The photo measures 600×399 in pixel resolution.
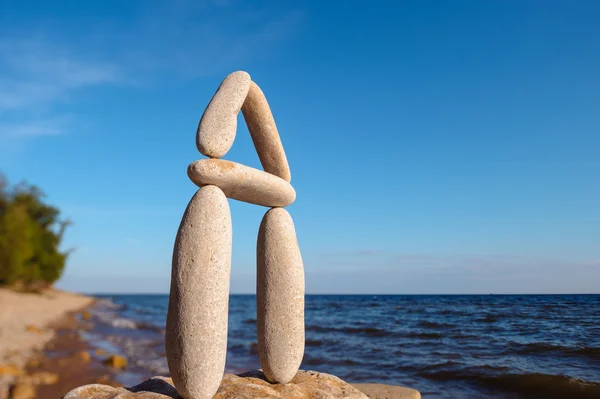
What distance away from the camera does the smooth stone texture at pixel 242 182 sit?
5398 millimetres

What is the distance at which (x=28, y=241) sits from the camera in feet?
123

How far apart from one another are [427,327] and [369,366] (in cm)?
899

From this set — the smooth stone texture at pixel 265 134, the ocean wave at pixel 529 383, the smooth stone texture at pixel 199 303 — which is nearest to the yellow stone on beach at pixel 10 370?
the smooth stone texture at pixel 199 303

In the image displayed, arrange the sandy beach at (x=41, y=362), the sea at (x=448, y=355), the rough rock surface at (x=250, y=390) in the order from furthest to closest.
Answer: the sea at (x=448, y=355), the sandy beach at (x=41, y=362), the rough rock surface at (x=250, y=390)

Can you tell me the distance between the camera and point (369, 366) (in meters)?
13.3

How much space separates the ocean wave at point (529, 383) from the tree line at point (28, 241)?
34436 mm

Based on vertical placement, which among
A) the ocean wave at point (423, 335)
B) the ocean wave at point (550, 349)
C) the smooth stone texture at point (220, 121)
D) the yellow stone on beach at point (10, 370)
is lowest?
the yellow stone on beach at point (10, 370)

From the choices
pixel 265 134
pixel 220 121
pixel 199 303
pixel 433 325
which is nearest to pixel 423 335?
pixel 433 325

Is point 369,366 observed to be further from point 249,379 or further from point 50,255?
point 50,255

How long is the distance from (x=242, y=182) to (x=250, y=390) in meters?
2.61

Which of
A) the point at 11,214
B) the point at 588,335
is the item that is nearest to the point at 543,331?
the point at 588,335

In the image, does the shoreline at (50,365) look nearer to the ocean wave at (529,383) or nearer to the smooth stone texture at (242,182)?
the ocean wave at (529,383)

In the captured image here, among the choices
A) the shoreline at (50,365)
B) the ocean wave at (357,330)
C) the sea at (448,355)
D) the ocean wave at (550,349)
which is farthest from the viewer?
the ocean wave at (357,330)

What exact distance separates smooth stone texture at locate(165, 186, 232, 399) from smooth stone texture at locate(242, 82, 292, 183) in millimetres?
1684
